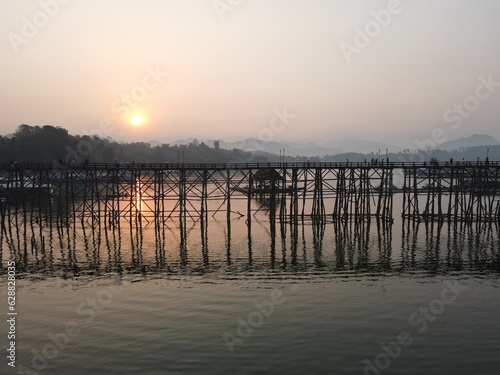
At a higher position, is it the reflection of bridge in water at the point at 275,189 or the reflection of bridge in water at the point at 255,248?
the reflection of bridge in water at the point at 275,189

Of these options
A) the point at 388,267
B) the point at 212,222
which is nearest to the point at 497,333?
the point at 388,267

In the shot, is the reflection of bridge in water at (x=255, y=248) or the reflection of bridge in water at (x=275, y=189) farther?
the reflection of bridge in water at (x=275, y=189)

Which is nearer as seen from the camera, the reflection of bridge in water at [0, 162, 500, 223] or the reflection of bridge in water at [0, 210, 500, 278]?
the reflection of bridge in water at [0, 210, 500, 278]

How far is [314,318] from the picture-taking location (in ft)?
65.0

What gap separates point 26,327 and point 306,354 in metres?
11.4

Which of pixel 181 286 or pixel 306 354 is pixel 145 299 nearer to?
pixel 181 286

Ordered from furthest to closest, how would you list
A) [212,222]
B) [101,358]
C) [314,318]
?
[212,222] → [314,318] → [101,358]

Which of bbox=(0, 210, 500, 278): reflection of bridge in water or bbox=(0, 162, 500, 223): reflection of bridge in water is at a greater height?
bbox=(0, 162, 500, 223): reflection of bridge in water

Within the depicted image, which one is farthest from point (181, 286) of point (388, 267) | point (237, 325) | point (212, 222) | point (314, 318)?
point (212, 222)

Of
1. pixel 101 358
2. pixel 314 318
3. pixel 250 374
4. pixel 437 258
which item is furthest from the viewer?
pixel 437 258

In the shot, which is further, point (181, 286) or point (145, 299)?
point (181, 286)

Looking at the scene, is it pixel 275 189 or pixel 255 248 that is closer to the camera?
pixel 255 248

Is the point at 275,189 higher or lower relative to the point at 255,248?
higher

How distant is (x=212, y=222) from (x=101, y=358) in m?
29.1
